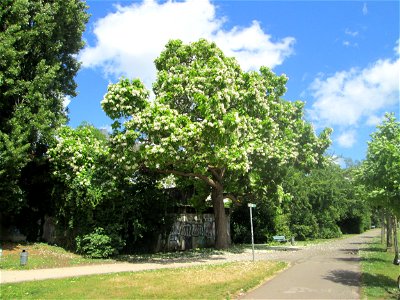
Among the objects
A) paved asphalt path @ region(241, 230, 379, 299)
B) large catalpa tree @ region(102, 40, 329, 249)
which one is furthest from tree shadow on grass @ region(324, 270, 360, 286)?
large catalpa tree @ region(102, 40, 329, 249)

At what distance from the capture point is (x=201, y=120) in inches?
795

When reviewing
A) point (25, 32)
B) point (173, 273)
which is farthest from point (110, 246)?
point (25, 32)

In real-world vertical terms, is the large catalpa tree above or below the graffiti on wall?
above

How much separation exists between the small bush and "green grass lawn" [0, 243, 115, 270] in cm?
47

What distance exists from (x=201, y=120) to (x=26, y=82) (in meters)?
8.93

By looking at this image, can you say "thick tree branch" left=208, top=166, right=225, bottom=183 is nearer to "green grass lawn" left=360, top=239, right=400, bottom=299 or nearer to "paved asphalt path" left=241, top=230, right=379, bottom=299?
"paved asphalt path" left=241, top=230, right=379, bottom=299

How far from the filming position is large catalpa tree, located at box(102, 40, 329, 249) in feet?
60.3

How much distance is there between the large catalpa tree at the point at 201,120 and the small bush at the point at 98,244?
3.86 m

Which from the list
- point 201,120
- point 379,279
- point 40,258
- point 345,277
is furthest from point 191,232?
point 379,279

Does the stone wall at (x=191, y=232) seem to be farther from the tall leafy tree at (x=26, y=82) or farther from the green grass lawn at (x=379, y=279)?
the green grass lawn at (x=379, y=279)

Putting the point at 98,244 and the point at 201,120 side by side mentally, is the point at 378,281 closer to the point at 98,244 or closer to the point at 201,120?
the point at 201,120

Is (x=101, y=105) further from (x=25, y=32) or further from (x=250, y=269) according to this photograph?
(x=250, y=269)

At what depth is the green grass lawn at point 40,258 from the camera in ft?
54.7

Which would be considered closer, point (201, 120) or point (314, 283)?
point (314, 283)
